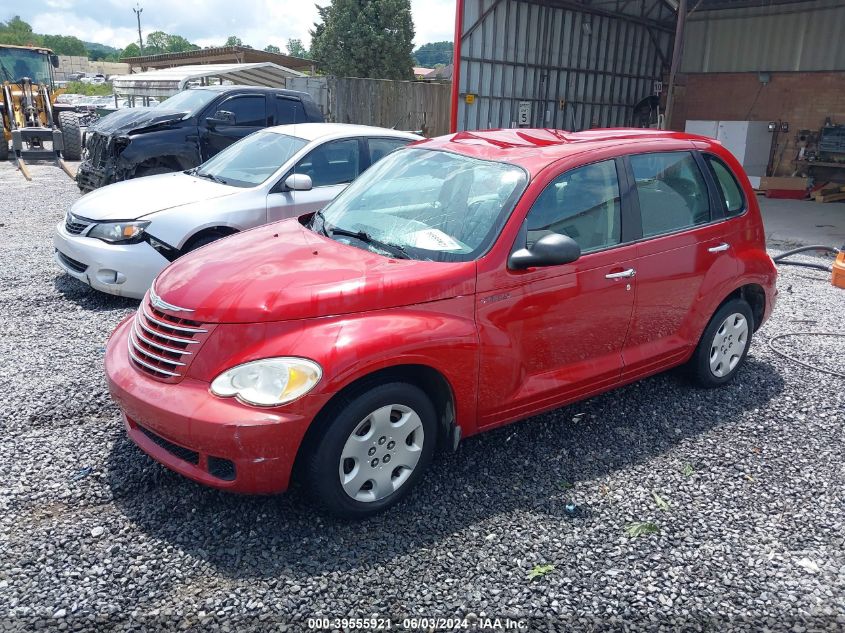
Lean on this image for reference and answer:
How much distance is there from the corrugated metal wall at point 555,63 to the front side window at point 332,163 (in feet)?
30.6

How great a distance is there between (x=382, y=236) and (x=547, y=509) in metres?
1.66

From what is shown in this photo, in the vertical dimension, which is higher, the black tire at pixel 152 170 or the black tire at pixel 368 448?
the black tire at pixel 152 170

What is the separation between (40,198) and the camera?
1211 centimetres

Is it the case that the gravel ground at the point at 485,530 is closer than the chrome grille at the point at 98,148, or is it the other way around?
the gravel ground at the point at 485,530

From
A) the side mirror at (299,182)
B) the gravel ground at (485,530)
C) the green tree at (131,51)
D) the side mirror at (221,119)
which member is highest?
the green tree at (131,51)

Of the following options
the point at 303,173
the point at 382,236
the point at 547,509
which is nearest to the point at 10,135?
the point at 303,173

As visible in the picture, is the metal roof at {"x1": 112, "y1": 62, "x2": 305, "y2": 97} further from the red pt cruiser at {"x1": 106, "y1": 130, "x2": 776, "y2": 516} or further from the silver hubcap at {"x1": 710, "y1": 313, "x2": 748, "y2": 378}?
the silver hubcap at {"x1": 710, "y1": 313, "x2": 748, "y2": 378}

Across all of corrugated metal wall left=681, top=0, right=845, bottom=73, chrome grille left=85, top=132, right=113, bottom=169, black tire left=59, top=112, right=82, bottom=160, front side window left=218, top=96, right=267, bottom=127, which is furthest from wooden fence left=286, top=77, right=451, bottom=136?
chrome grille left=85, top=132, right=113, bottom=169

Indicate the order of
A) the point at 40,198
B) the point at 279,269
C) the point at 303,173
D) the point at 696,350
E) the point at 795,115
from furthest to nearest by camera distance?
the point at 795,115 < the point at 40,198 < the point at 303,173 < the point at 696,350 < the point at 279,269

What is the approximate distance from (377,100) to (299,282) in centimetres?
1712

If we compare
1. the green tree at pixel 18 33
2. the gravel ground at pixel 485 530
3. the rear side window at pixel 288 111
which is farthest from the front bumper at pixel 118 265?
the green tree at pixel 18 33

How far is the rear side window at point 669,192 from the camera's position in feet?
13.4

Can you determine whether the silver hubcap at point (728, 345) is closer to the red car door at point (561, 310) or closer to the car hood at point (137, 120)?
the red car door at point (561, 310)

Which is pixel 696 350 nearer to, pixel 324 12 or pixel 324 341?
pixel 324 341
